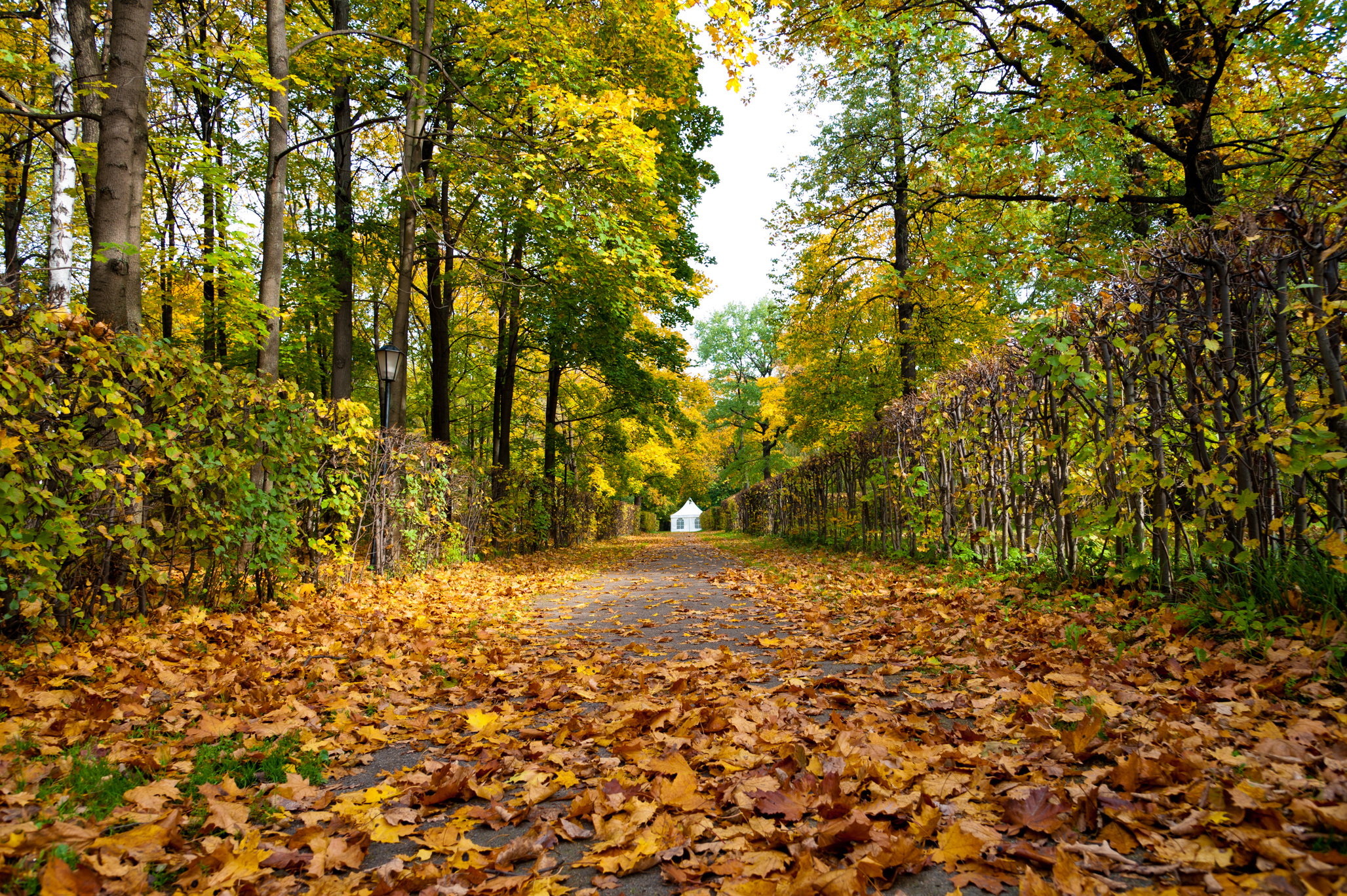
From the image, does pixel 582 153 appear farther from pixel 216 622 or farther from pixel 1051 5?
pixel 216 622

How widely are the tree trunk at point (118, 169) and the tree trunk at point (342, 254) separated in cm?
709

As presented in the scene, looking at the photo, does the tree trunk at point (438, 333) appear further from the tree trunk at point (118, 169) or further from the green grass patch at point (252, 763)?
the green grass patch at point (252, 763)

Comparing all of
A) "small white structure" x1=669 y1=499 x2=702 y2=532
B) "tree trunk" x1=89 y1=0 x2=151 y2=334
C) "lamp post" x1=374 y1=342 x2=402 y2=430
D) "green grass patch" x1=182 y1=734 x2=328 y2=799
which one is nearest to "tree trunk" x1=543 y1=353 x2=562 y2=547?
"lamp post" x1=374 y1=342 x2=402 y2=430

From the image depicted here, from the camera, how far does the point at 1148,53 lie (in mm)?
8000

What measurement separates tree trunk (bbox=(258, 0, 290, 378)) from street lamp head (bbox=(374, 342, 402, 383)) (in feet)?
8.59

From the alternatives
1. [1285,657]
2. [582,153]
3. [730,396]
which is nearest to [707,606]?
[1285,657]

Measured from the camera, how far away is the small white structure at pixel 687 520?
59.8 meters

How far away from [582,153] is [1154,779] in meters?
10.9

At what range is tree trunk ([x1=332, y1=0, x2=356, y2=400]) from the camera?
13.0 meters

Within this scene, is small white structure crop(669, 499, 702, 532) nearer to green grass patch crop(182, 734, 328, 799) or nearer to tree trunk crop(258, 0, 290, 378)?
tree trunk crop(258, 0, 290, 378)

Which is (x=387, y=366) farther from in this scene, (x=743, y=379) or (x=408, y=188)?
(x=743, y=379)

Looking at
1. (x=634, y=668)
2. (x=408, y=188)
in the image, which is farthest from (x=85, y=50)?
(x=634, y=668)

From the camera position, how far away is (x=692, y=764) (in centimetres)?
275

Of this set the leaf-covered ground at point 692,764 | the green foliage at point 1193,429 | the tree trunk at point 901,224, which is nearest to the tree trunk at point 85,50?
the leaf-covered ground at point 692,764
